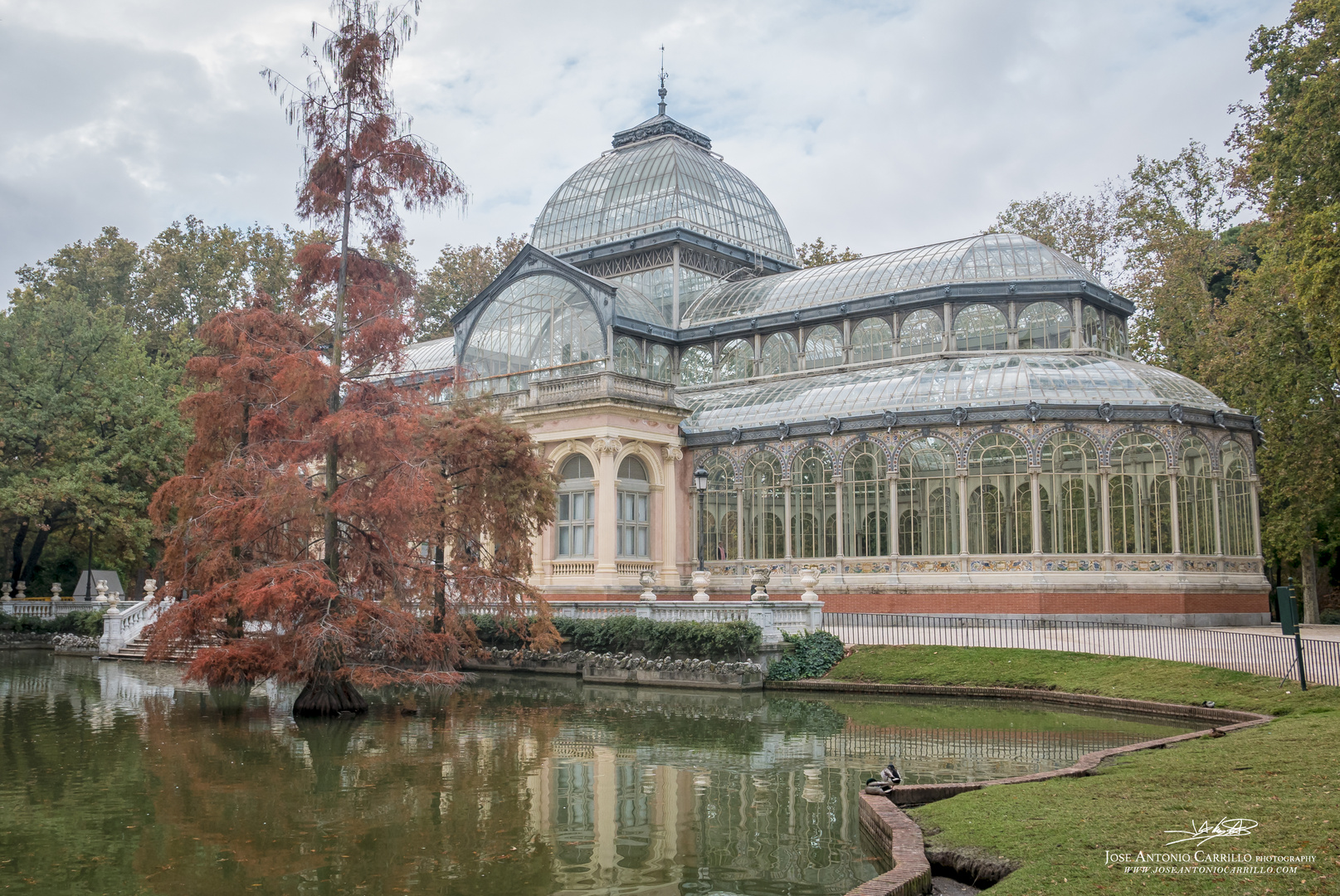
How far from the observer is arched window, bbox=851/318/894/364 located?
1484 inches

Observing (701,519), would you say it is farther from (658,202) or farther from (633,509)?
(658,202)

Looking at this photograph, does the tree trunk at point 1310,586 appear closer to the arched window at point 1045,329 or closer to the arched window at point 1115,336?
the arched window at point 1115,336

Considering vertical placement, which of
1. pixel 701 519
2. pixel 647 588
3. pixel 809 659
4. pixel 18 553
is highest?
pixel 701 519

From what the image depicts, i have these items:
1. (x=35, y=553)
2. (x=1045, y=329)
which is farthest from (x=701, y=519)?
(x=35, y=553)

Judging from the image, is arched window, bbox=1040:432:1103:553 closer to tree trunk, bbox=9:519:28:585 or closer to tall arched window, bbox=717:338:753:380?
tall arched window, bbox=717:338:753:380

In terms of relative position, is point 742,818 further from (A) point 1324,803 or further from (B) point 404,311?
(B) point 404,311

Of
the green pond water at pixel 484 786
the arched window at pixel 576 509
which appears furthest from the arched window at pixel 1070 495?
the arched window at pixel 576 509

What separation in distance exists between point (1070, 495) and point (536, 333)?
60.8 feet

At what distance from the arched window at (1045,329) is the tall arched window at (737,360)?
9756mm

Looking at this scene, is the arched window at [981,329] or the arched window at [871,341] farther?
the arched window at [871,341]

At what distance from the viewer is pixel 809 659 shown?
2530cm

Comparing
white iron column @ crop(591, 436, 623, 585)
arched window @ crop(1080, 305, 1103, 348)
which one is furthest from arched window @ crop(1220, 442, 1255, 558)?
white iron column @ crop(591, 436, 623, 585)

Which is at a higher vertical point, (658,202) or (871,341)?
(658,202)

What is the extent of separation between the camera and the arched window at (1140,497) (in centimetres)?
3084
